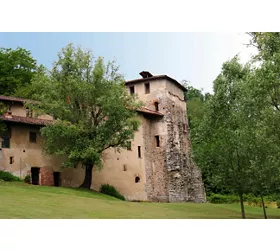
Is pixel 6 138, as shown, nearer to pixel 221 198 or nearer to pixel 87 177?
pixel 87 177

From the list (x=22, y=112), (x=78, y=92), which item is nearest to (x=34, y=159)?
(x=22, y=112)

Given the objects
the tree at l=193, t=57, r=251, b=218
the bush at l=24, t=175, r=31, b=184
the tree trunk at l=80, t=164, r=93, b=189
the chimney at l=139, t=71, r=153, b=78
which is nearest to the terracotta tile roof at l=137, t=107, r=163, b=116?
the chimney at l=139, t=71, r=153, b=78

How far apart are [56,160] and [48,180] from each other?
5.49 feet

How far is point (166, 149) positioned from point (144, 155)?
2196mm

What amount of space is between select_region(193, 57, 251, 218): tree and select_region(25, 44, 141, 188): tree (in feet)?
20.0

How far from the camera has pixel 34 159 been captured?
3222cm

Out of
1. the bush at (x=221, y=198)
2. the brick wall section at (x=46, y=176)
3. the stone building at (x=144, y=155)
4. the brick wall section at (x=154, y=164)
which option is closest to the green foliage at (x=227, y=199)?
the bush at (x=221, y=198)

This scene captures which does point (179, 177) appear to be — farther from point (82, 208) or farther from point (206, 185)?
point (82, 208)

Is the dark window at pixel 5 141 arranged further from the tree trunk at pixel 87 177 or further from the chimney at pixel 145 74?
the chimney at pixel 145 74

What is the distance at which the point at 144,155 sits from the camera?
39.4m

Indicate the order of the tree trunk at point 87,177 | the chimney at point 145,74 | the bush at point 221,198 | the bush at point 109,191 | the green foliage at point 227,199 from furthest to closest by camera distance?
the chimney at point 145,74 → the bush at point 221,198 → the green foliage at point 227,199 → the bush at point 109,191 → the tree trunk at point 87,177

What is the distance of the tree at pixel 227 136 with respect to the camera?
23.7 meters

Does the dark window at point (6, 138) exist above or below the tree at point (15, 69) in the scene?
below
